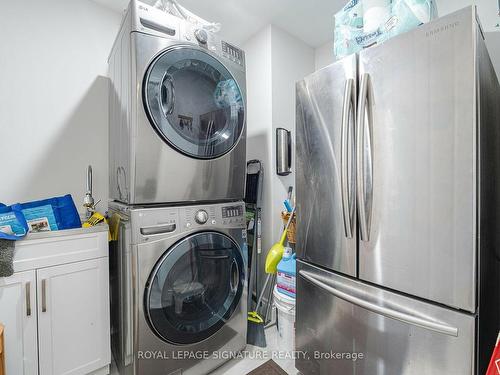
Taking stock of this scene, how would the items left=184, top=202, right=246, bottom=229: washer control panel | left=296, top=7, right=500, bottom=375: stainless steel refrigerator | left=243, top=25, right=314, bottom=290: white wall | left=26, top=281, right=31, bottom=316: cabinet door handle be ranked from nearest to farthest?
left=296, top=7, right=500, bottom=375: stainless steel refrigerator → left=26, top=281, right=31, bottom=316: cabinet door handle → left=184, top=202, right=246, bottom=229: washer control panel → left=243, top=25, right=314, bottom=290: white wall

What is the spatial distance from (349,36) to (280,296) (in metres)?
1.57

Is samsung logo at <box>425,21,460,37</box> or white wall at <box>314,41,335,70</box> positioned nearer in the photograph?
samsung logo at <box>425,21,460,37</box>

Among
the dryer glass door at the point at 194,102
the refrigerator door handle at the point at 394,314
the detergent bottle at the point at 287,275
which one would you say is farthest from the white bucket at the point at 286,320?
the dryer glass door at the point at 194,102

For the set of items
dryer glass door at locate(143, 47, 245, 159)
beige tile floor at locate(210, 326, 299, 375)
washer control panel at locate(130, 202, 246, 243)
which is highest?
dryer glass door at locate(143, 47, 245, 159)

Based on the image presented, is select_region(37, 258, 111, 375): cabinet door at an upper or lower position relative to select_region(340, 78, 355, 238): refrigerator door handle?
lower

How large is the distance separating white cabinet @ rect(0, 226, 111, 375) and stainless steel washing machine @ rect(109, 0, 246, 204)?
0.36 meters

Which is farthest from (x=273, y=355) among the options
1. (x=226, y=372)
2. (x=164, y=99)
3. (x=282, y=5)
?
(x=282, y=5)

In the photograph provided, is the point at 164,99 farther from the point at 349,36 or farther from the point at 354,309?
the point at 354,309

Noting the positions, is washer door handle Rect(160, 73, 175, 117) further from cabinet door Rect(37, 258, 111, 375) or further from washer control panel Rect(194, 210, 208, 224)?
cabinet door Rect(37, 258, 111, 375)

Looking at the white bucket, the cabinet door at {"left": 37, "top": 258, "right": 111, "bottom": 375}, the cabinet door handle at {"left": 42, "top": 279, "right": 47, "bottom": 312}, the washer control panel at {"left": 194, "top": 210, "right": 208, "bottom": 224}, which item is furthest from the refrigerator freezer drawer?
→ the cabinet door handle at {"left": 42, "top": 279, "right": 47, "bottom": 312}

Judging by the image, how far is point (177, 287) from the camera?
1229 mm

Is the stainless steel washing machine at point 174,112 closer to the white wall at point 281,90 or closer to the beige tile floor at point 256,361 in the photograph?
the white wall at point 281,90

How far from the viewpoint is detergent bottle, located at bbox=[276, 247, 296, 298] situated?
1455mm

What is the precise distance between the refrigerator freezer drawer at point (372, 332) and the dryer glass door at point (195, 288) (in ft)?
1.39
